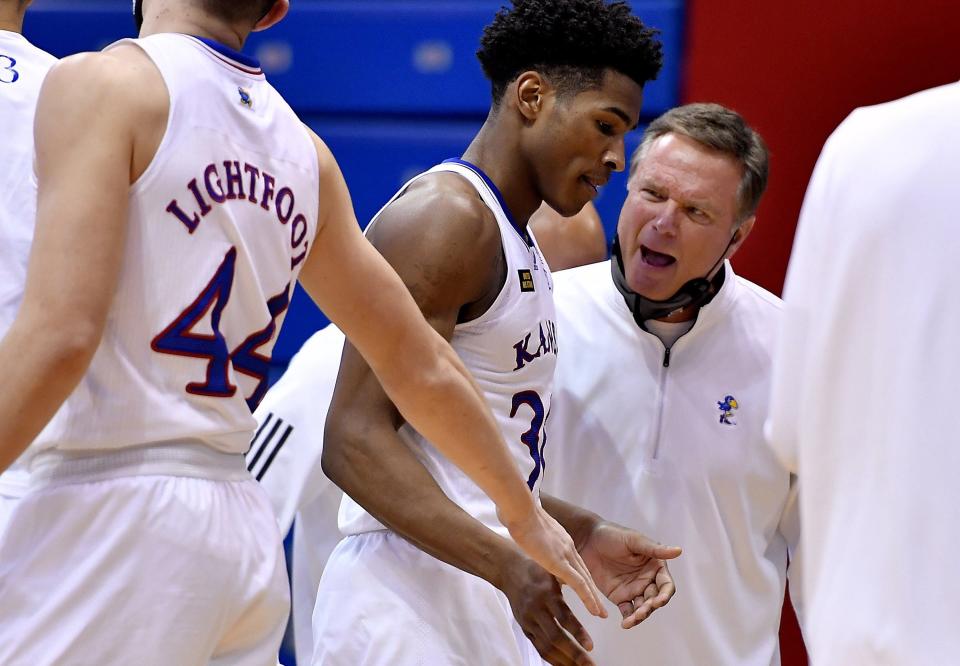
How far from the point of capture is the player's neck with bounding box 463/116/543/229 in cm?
293

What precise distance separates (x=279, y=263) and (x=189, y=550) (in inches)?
16.9

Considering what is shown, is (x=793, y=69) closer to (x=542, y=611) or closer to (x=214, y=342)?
(x=542, y=611)

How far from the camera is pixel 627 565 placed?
9.66 ft

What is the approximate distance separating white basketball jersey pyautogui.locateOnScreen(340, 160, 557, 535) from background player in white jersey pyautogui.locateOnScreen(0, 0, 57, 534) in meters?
0.67

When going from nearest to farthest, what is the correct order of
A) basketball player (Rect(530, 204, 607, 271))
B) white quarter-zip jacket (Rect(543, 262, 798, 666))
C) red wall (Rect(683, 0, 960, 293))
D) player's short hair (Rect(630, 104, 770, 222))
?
white quarter-zip jacket (Rect(543, 262, 798, 666)), player's short hair (Rect(630, 104, 770, 222)), basketball player (Rect(530, 204, 607, 271)), red wall (Rect(683, 0, 960, 293))

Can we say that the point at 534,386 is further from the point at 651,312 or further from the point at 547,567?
the point at 651,312

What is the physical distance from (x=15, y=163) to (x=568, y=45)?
119 centimetres

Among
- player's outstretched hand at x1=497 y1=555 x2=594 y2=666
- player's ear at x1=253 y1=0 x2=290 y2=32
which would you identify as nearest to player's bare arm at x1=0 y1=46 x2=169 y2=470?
player's ear at x1=253 y1=0 x2=290 y2=32

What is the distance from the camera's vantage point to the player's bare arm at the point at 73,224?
5.29 ft

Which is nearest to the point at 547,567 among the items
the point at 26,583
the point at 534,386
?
the point at 534,386

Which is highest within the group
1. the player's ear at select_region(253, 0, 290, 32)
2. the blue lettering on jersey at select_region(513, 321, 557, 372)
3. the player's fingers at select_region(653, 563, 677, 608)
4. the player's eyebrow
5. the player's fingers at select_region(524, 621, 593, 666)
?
the player's ear at select_region(253, 0, 290, 32)

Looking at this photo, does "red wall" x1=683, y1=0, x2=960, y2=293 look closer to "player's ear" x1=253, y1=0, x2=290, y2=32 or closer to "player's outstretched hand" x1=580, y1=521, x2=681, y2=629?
"player's outstretched hand" x1=580, y1=521, x2=681, y2=629

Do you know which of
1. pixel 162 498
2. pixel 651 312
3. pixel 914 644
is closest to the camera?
pixel 914 644

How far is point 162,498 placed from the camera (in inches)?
72.0
